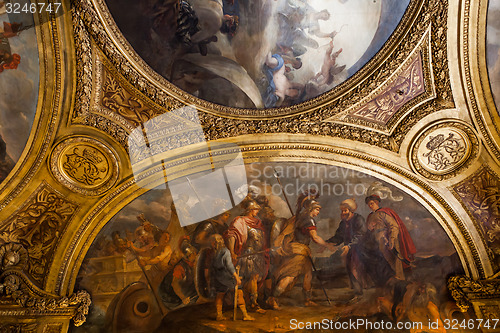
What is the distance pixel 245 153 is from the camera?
868 centimetres

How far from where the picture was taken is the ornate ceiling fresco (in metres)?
7.47

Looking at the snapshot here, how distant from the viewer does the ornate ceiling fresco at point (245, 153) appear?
7.47 metres

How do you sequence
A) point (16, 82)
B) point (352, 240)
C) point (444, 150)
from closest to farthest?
point (16, 82) < point (444, 150) < point (352, 240)

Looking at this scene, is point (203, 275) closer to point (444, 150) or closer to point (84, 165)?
point (84, 165)

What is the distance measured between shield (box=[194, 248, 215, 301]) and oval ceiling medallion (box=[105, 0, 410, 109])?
3636 mm

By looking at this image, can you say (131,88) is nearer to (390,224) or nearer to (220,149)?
(220,149)

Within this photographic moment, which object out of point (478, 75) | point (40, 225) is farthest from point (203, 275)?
point (478, 75)

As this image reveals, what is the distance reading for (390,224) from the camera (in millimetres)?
8453

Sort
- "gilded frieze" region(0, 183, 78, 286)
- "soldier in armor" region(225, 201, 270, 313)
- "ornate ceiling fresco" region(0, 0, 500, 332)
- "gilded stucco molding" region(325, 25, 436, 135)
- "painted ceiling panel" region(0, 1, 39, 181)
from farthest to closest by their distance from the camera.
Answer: "soldier in armor" region(225, 201, 270, 313) < "gilded stucco molding" region(325, 25, 436, 135) < "gilded frieze" region(0, 183, 78, 286) < "ornate ceiling fresco" region(0, 0, 500, 332) < "painted ceiling panel" region(0, 1, 39, 181)

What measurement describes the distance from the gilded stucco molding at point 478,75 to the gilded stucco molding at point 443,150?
282 mm

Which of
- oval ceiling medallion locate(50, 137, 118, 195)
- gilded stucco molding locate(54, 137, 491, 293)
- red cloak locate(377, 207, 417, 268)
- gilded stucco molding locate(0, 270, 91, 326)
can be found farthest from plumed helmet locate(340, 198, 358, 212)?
gilded stucco molding locate(0, 270, 91, 326)

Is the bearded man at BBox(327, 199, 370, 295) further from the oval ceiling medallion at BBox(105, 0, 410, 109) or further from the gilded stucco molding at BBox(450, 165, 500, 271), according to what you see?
the oval ceiling medallion at BBox(105, 0, 410, 109)

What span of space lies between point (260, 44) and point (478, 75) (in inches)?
186

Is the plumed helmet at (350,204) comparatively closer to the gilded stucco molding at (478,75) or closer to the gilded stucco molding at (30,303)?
the gilded stucco molding at (478,75)
